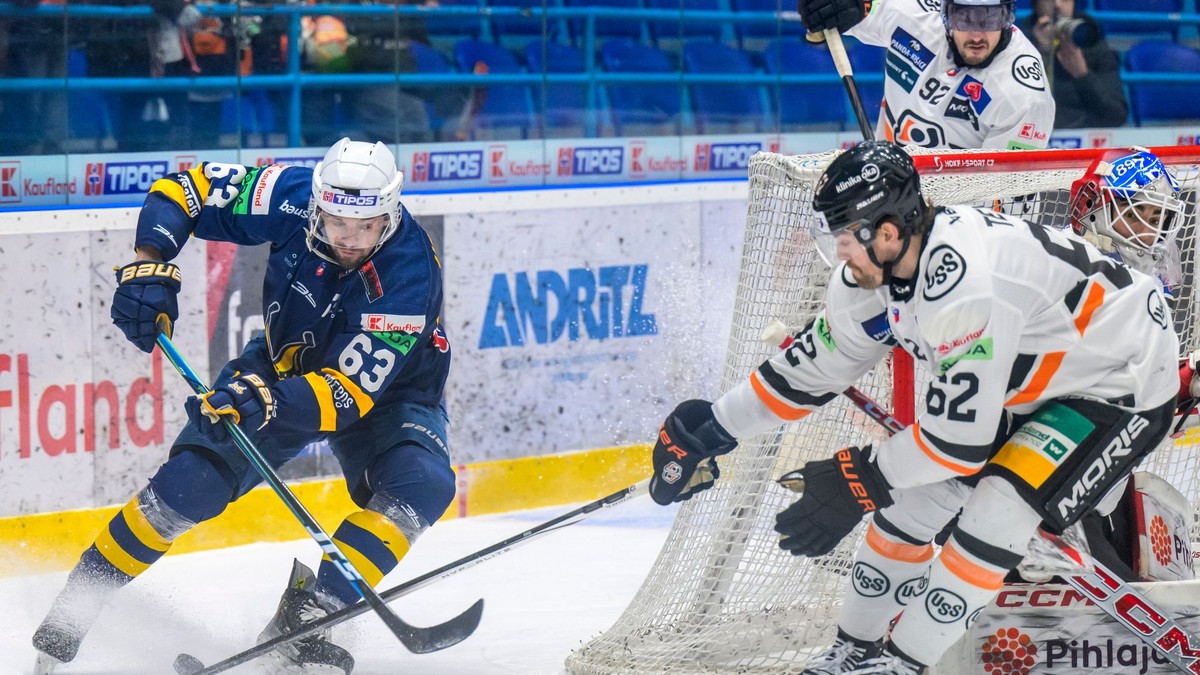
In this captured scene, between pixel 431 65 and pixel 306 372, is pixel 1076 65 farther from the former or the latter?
pixel 306 372

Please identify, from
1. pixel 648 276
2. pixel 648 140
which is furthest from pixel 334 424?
pixel 648 140

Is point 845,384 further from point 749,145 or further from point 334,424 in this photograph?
point 749,145

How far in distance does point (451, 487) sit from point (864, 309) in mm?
1003

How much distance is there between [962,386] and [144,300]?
1.59 m

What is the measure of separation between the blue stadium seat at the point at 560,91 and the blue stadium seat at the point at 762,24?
714 millimetres

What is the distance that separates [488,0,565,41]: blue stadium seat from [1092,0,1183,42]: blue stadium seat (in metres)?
2.40

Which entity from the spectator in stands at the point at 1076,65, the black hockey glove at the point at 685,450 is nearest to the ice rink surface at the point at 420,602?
the black hockey glove at the point at 685,450

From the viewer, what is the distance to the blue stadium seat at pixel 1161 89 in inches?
257

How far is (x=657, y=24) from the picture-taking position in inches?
222

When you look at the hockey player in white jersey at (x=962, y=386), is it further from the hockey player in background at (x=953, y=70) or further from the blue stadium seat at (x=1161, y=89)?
the blue stadium seat at (x=1161, y=89)

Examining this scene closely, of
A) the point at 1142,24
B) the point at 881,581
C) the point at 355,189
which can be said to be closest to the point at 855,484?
the point at 881,581

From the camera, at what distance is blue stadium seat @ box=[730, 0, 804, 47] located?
19.1ft

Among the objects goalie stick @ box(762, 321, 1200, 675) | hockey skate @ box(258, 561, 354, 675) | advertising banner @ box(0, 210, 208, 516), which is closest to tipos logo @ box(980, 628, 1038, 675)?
goalie stick @ box(762, 321, 1200, 675)

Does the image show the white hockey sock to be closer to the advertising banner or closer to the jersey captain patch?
the jersey captain patch
